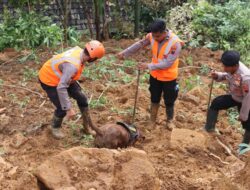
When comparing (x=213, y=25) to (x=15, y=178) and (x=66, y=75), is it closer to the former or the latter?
(x=66, y=75)

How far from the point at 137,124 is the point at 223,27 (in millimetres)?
5094

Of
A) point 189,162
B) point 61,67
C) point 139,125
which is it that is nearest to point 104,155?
point 189,162

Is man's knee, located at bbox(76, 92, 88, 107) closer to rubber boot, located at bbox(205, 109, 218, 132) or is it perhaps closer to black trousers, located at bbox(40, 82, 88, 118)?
black trousers, located at bbox(40, 82, 88, 118)

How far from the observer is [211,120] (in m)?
5.82

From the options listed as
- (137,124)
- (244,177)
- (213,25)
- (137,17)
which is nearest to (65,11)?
(137,17)

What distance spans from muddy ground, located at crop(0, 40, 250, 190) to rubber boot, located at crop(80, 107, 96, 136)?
12 cm

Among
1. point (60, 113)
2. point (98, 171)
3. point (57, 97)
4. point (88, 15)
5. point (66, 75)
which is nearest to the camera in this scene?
point (98, 171)

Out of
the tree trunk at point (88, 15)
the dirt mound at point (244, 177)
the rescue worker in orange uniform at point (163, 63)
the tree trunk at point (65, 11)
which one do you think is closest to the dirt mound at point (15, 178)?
the dirt mound at point (244, 177)

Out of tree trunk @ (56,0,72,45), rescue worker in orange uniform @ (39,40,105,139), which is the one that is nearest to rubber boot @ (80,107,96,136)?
rescue worker in orange uniform @ (39,40,105,139)

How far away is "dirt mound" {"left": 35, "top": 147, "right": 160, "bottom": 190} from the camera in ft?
12.3

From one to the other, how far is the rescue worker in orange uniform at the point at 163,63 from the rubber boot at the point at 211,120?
557 millimetres

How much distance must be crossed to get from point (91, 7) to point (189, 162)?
7382 millimetres

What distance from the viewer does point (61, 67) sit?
5.28 meters

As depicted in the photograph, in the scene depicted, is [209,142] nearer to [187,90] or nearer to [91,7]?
[187,90]
